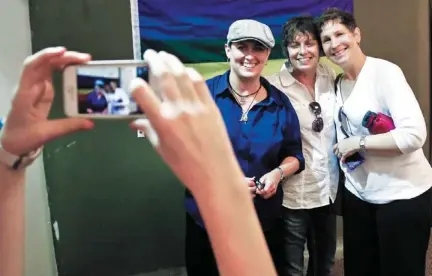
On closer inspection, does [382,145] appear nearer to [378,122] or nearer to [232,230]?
[378,122]

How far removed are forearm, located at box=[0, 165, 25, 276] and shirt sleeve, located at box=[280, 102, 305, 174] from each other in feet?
4.02

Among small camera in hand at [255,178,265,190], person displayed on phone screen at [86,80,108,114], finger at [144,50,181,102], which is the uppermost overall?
finger at [144,50,181,102]

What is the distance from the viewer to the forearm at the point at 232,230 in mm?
601

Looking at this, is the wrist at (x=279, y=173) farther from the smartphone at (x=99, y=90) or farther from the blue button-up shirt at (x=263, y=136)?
the smartphone at (x=99, y=90)

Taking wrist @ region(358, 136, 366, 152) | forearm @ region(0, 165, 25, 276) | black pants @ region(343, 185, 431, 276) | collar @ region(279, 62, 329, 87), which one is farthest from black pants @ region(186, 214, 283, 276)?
forearm @ region(0, 165, 25, 276)

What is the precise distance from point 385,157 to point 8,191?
136 cm

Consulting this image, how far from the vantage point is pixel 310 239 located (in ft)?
6.99

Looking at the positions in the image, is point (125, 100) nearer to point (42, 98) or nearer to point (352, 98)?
point (42, 98)

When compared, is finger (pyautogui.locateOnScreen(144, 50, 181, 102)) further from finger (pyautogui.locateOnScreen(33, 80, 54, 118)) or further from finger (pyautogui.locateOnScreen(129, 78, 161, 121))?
finger (pyautogui.locateOnScreen(33, 80, 54, 118))

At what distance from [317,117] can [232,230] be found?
1.38m

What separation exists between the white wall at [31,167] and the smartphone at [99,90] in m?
1.39

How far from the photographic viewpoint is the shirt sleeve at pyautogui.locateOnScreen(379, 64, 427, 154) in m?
1.69

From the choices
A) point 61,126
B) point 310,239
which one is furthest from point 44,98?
point 310,239

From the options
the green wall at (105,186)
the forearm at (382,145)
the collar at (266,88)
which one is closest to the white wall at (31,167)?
the green wall at (105,186)
